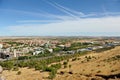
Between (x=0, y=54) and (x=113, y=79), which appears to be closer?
(x=113, y=79)

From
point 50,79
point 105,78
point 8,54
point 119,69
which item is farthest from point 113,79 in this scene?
point 8,54

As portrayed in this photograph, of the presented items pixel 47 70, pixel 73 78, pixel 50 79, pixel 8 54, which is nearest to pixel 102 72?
pixel 73 78

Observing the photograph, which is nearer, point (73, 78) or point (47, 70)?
point (73, 78)

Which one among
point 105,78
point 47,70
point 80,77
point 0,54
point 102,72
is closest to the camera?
point 105,78

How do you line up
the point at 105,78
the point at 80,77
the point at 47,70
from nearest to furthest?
the point at 105,78
the point at 80,77
the point at 47,70

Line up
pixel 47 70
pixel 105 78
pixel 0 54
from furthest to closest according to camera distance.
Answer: pixel 0 54 → pixel 47 70 → pixel 105 78

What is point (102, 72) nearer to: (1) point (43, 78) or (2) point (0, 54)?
(1) point (43, 78)

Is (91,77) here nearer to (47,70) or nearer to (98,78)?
(98,78)

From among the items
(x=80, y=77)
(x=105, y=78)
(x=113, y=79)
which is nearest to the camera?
(x=113, y=79)

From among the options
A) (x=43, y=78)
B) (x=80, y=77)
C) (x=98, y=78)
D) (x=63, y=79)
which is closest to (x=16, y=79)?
(x=43, y=78)
